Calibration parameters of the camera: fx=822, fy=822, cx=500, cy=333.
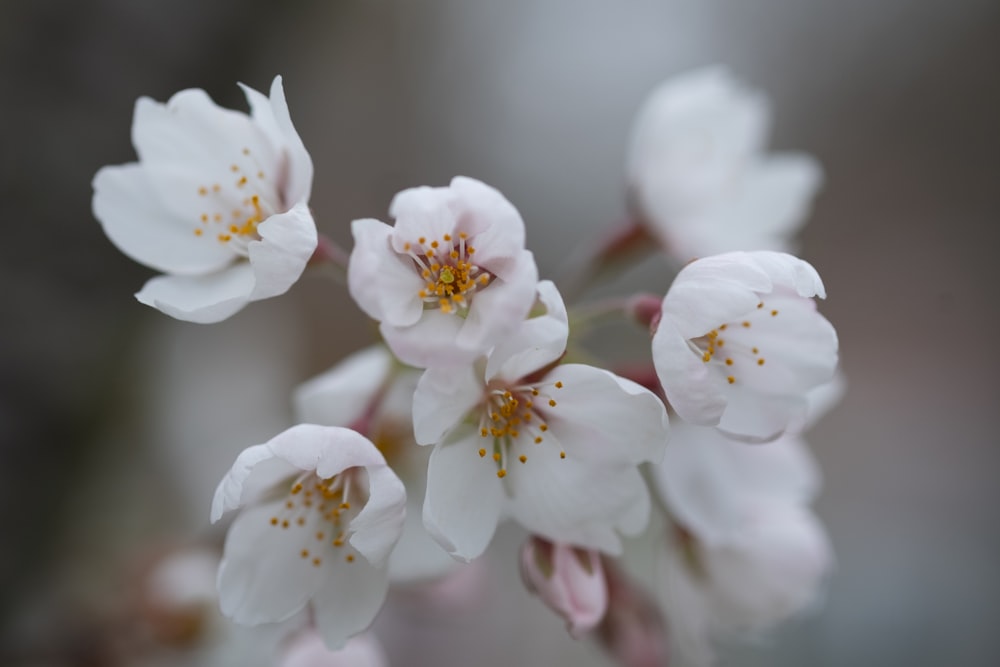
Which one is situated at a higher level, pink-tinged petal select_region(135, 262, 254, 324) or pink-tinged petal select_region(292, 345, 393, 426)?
pink-tinged petal select_region(135, 262, 254, 324)

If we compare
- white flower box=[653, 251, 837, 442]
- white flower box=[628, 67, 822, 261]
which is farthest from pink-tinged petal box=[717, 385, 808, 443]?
white flower box=[628, 67, 822, 261]

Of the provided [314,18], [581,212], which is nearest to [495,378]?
[314,18]

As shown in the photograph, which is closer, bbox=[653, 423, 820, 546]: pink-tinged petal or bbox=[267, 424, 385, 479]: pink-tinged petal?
bbox=[267, 424, 385, 479]: pink-tinged petal

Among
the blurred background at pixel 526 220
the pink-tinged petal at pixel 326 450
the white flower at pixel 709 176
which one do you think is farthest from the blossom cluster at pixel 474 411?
the blurred background at pixel 526 220

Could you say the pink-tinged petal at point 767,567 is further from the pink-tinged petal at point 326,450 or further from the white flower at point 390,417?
the pink-tinged petal at point 326,450

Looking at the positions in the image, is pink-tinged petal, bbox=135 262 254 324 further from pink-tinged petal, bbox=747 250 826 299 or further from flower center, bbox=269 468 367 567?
pink-tinged petal, bbox=747 250 826 299
